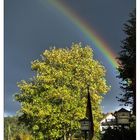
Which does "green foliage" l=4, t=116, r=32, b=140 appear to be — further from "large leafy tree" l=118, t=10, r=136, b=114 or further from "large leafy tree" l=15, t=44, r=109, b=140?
"large leafy tree" l=118, t=10, r=136, b=114

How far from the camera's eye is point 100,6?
88.5 ft

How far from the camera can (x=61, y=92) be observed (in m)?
27.8

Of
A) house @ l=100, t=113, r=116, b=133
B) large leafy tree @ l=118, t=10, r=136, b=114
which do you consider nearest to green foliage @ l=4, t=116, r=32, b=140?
house @ l=100, t=113, r=116, b=133

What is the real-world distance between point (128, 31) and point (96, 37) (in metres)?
7.45

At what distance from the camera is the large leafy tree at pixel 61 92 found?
26.9 m

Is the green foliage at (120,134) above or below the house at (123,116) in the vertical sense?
below

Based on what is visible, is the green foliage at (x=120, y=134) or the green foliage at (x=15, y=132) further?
the green foliage at (x=15, y=132)

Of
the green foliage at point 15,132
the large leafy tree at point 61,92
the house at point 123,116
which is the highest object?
the large leafy tree at point 61,92

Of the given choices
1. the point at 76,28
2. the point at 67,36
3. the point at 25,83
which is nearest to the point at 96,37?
the point at 76,28

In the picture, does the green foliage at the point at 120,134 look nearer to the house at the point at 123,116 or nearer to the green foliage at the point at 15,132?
the house at the point at 123,116

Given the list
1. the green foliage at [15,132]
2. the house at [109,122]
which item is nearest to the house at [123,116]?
the house at [109,122]

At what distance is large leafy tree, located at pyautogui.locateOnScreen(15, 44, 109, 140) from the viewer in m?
26.9

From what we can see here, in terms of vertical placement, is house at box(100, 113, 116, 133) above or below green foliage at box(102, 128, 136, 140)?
above

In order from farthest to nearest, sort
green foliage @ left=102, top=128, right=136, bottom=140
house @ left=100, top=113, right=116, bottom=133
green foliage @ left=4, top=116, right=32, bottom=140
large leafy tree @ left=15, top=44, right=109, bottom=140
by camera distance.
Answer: large leafy tree @ left=15, top=44, right=109, bottom=140, green foliage @ left=4, top=116, right=32, bottom=140, house @ left=100, top=113, right=116, bottom=133, green foliage @ left=102, top=128, right=136, bottom=140
